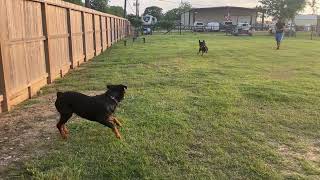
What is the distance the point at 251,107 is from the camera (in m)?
6.70

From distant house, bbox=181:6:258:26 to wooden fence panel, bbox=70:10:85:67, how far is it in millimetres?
63034

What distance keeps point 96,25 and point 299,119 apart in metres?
11.6

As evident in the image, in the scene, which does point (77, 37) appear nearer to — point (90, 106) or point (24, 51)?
point (24, 51)

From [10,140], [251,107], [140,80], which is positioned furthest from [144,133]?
[140,80]

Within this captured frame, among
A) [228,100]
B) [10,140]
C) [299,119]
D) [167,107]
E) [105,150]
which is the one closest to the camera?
[105,150]

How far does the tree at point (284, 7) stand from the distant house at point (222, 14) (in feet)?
64.0

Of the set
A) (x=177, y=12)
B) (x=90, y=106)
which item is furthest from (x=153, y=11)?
(x=90, y=106)

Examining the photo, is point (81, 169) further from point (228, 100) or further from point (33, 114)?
point (228, 100)

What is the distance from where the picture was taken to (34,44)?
745cm

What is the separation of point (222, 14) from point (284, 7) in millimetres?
26323

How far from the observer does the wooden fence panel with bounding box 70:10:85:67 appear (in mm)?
11088

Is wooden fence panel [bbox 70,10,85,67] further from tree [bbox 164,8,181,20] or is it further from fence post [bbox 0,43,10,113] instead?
tree [bbox 164,8,181,20]

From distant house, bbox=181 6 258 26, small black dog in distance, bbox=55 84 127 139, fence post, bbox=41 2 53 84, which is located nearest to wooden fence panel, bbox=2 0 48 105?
fence post, bbox=41 2 53 84

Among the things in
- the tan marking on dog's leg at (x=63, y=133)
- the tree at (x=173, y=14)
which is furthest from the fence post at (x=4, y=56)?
→ the tree at (x=173, y=14)
